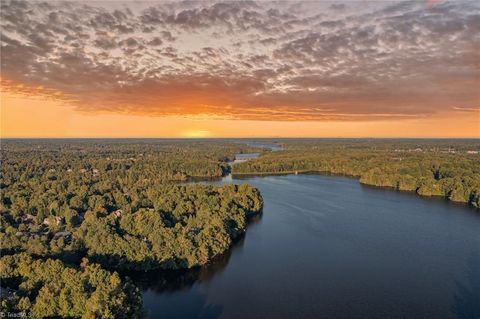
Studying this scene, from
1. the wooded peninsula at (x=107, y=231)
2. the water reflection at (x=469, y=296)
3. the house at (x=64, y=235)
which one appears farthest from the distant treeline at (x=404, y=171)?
the house at (x=64, y=235)

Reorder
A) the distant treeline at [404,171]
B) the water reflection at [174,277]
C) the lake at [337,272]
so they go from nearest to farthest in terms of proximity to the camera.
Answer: the lake at [337,272], the water reflection at [174,277], the distant treeline at [404,171]

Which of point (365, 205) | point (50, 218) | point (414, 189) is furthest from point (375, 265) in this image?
point (414, 189)

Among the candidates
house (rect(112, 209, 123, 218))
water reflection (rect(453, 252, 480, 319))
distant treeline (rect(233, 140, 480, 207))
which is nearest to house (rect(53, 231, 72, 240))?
house (rect(112, 209, 123, 218))

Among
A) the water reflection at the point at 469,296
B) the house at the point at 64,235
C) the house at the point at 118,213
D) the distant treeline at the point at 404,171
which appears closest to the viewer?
the water reflection at the point at 469,296

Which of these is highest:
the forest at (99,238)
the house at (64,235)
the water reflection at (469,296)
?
the forest at (99,238)

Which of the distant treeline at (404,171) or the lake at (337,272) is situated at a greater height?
the distant treeline at (404,171)

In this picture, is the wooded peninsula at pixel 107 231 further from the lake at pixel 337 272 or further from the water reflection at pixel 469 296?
the water reflection at pixel 469 296

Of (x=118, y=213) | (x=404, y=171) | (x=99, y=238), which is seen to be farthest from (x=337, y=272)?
(x=404, y=171)

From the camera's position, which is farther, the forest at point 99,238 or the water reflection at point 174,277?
the water reflection at point 174,277

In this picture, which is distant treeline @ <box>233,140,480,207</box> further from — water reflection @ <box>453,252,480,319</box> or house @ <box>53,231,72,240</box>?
house @ <box>53,231,72,240</box>

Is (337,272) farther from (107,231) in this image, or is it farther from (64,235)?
(64,235)
